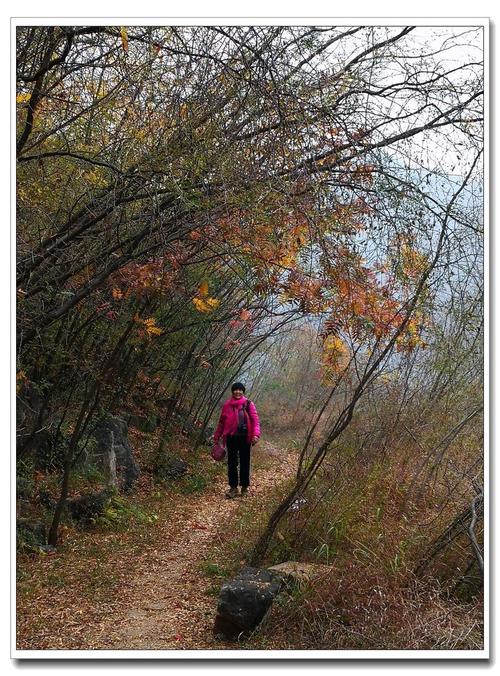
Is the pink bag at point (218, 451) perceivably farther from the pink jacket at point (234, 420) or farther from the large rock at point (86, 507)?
the large rock at point (86, 507)

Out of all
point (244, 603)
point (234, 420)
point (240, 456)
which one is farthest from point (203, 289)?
point (244, 603)

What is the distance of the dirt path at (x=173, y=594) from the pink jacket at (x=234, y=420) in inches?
25.4

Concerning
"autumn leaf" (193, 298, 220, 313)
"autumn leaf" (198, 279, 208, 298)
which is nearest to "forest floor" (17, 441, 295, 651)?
"autumn leaf" (193, 298, 220, 313)

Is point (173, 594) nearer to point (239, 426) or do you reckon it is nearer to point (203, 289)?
point (203, 289)

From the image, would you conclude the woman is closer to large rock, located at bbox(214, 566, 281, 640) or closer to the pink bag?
the pink bag

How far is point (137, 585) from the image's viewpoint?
5.42 m

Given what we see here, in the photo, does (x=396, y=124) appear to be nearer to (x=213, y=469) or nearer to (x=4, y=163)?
(x=4, y=163)

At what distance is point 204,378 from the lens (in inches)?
491

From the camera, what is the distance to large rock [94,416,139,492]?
8.05 m

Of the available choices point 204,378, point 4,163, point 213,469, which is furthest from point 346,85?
point 204,378

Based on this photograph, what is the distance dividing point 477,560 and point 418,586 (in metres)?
0.36

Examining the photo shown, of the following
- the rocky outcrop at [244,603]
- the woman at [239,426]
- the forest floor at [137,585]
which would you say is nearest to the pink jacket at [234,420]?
the woman at [239,426]

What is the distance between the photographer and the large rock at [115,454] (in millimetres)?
8053
